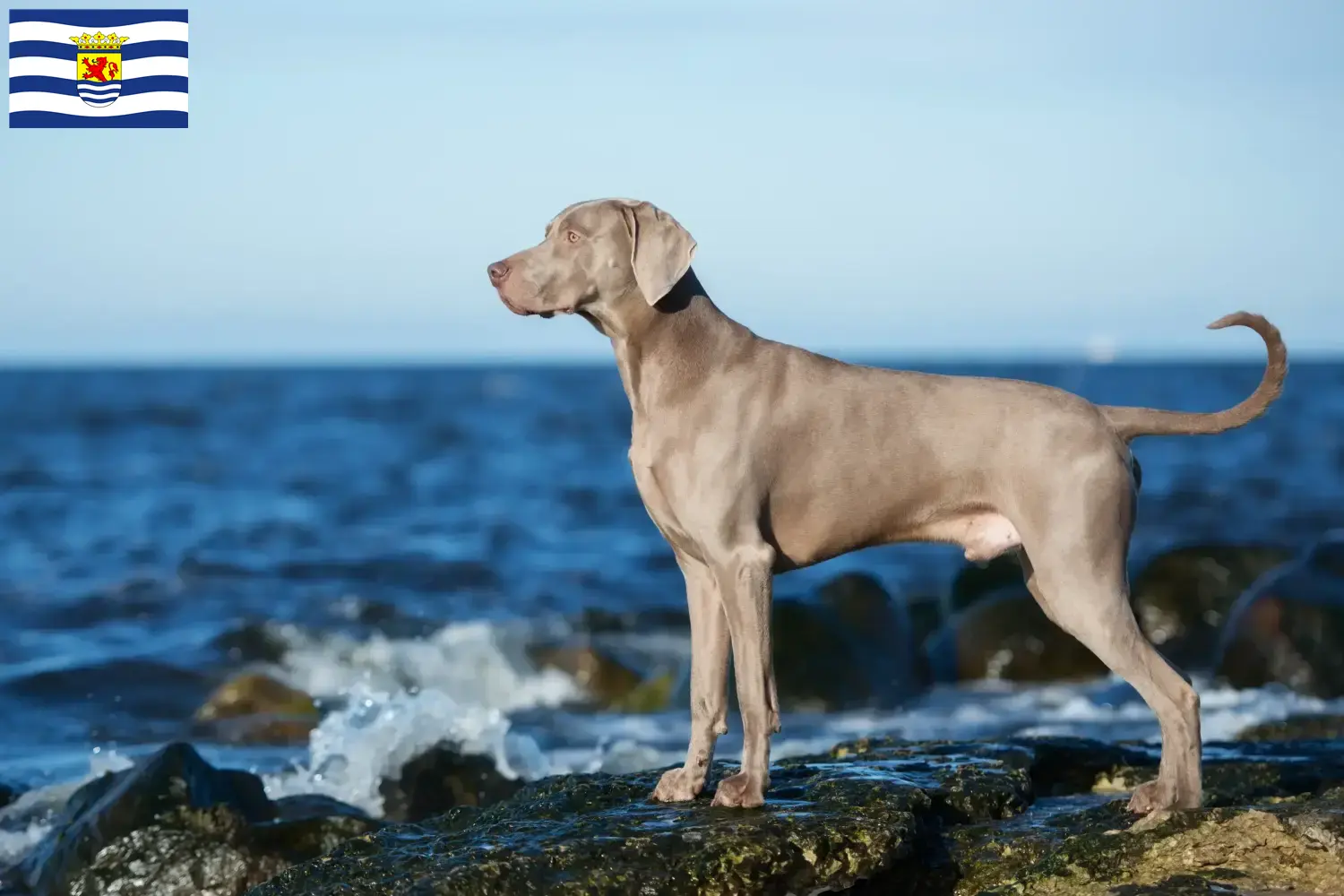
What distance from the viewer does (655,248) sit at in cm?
644

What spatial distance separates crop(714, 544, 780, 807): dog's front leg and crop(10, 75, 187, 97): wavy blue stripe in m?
8.81

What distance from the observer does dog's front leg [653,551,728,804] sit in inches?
262

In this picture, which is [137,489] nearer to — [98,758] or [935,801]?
[98,758]

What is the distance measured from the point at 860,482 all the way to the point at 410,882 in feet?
8.00

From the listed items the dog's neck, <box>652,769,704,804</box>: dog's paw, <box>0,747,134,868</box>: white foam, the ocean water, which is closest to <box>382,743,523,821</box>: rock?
the ocean water

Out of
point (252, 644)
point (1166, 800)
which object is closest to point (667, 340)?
point (1166, 800)

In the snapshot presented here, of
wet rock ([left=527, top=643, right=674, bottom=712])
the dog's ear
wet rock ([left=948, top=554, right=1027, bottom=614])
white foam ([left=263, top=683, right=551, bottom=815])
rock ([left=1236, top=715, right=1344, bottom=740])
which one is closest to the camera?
the dog's ear

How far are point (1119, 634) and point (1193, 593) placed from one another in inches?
482

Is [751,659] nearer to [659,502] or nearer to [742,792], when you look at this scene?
[742,792]

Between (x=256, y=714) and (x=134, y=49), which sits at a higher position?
(x=134, y=49)

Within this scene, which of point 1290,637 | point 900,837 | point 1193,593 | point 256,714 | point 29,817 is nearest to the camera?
point 900,837

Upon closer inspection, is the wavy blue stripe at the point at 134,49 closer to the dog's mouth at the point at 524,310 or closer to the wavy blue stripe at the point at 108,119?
the wavy blue stripe at the point at 108,119

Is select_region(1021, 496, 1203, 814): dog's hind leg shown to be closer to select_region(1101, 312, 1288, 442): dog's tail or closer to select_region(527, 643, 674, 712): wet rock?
select_region(1101, 312, 1288, 442): dog's tail

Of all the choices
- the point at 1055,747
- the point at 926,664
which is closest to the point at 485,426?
the point at 926,664
